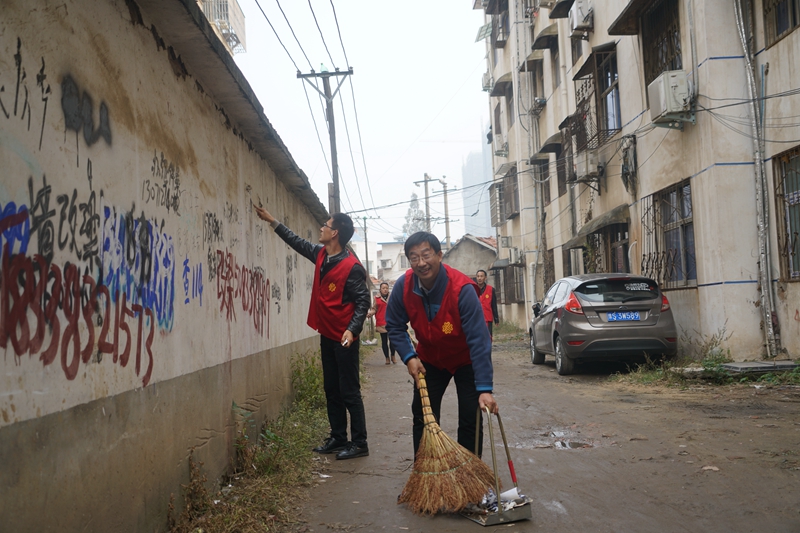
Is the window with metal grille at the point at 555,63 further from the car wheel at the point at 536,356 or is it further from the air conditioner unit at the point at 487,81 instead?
the car wheel at the point at 536,356

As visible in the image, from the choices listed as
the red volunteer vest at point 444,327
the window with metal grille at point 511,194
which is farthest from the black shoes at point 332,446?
the window with metal grille at point 511,194

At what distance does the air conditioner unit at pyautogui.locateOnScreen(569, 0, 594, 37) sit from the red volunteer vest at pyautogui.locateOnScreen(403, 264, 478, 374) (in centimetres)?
1393

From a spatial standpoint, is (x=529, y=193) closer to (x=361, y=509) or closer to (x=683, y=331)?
(x=683, y=331)

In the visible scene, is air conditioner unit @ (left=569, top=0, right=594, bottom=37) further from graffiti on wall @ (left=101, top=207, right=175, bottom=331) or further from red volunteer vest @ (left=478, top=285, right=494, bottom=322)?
graffiti on wall @ (left=101, top=207, right=175, bottom=331)

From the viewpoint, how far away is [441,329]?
4.50m

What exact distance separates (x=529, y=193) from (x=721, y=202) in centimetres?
1527

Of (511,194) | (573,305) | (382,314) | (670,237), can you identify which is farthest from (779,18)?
(511,194)

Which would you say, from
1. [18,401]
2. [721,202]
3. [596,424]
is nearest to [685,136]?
[721,202]

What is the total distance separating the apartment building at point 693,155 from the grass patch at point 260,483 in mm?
6708

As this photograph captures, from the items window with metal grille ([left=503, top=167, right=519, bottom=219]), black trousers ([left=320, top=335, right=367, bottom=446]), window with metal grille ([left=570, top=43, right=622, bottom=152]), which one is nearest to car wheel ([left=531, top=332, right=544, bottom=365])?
window with metal grille ([left=570, top=43, right=622, bottom=152])

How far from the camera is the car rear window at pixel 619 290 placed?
10.8m

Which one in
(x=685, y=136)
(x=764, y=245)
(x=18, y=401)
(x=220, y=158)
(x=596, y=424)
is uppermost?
(x=685, y=136)

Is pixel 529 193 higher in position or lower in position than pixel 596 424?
higher

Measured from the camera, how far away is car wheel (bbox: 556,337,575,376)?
11.3 m
